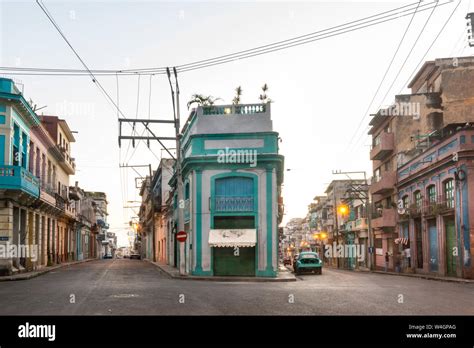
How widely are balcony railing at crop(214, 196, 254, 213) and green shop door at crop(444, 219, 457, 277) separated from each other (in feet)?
39.7

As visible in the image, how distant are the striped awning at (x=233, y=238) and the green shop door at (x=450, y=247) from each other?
1187cm

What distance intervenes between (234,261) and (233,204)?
316 cm

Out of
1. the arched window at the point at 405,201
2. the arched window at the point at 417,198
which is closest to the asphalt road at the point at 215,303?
the arched window at the point at 417,198

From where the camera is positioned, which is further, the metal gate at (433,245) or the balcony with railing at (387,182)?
the balcony with railing at (387,182)

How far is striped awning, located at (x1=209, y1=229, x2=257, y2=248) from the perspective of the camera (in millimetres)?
30531

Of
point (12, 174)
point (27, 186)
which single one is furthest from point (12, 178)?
point (27, 186)

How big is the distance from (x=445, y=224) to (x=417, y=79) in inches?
726

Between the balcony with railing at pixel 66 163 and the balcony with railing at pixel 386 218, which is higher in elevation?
the balcony with railing at pixel 66 163

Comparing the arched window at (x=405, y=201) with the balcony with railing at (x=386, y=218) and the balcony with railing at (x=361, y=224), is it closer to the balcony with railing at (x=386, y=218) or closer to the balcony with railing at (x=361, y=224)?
the balcony with railing at (x=386, y=218)

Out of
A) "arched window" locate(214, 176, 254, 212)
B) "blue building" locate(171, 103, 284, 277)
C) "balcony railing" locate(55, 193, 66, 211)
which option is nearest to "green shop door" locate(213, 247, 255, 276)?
"blue building" locate(171, 103, 284, 277)

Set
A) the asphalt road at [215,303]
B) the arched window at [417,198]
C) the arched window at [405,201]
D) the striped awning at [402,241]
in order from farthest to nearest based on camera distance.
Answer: the arched window at [405,201], the striped awning at [402,241], the arched window at [417,198], the asphalt road at [215,303]

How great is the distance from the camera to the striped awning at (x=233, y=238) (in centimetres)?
3053
